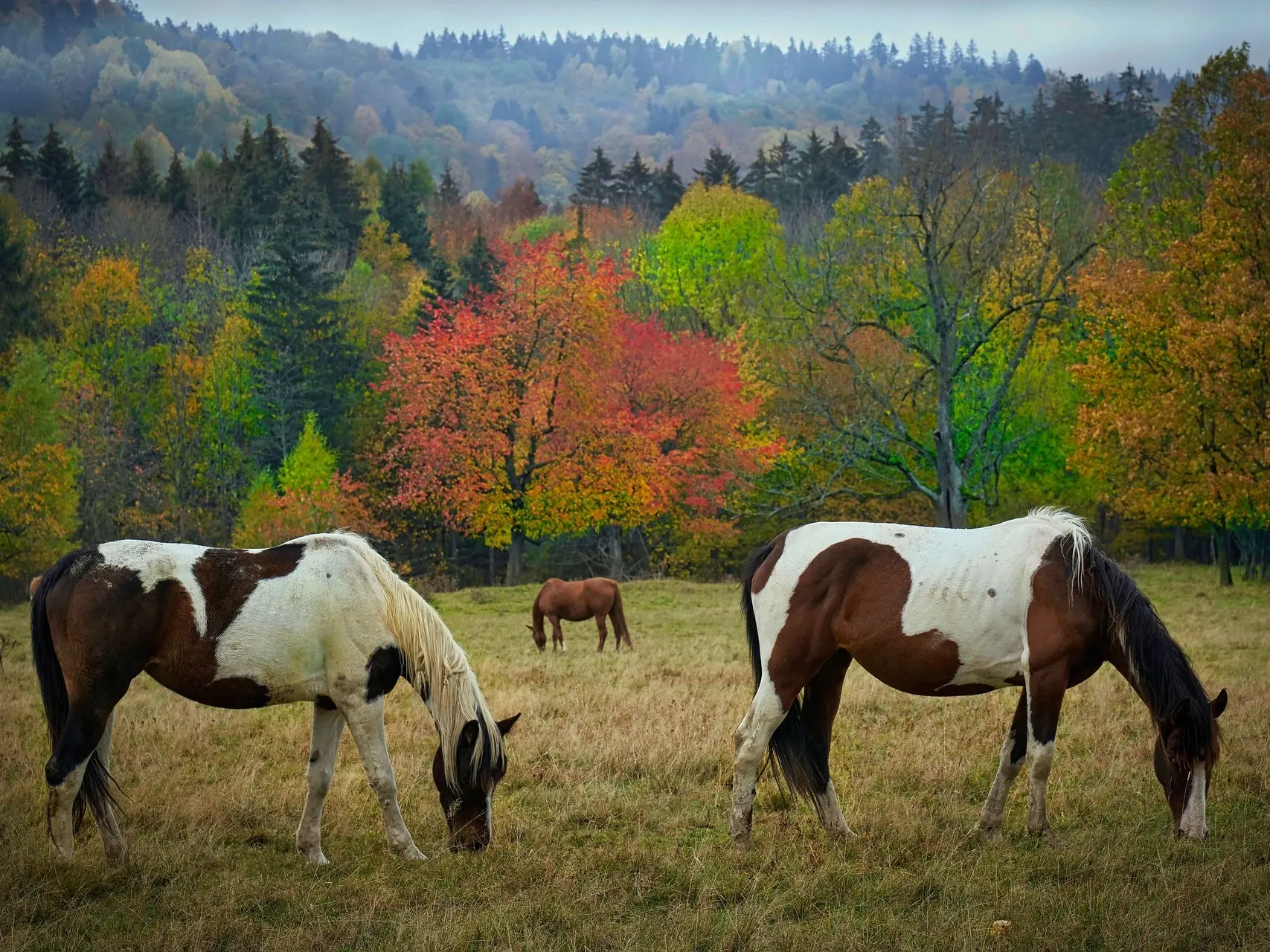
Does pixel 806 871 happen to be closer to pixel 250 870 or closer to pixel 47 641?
pixel 250 870

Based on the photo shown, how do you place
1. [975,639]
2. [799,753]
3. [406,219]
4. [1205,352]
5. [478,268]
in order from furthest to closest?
1. [406,219]
2. [478,268]
3. [1205,352]
4. [799,753]
5. [975,639]

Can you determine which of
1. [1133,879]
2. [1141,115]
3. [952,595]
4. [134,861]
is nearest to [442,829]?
[134,861]

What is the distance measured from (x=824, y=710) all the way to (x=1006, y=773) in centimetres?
115

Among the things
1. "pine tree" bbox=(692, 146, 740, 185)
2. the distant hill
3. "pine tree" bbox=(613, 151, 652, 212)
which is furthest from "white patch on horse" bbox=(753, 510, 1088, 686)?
the distant hill

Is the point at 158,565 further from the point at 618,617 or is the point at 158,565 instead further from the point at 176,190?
the point at 176,190

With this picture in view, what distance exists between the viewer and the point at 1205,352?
20.0 m

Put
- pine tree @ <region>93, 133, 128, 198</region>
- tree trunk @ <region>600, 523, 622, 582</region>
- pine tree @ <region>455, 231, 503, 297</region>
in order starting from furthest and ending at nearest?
pine tree @ <region>93, 133, 128, 198</region> < pine tree @ <region>455, 231, 503, 297</region> < tree trunk @ <region>600, 523, 622, 582</region>

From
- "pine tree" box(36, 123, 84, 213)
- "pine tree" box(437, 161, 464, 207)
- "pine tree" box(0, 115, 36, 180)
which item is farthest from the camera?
"pine tree" box(437, 161, 464, 207)

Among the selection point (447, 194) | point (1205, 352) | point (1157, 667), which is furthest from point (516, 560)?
point (447, 194)

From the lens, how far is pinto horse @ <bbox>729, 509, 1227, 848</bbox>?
19.8 feet

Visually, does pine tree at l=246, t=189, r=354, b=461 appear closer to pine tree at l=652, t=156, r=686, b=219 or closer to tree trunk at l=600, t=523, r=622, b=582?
tree trunk at l=600, t=523, r=622, b=582

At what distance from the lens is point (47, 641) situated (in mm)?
5977

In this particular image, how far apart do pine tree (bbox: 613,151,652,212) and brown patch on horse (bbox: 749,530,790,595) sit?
61888mm

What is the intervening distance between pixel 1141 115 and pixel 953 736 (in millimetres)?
69731
